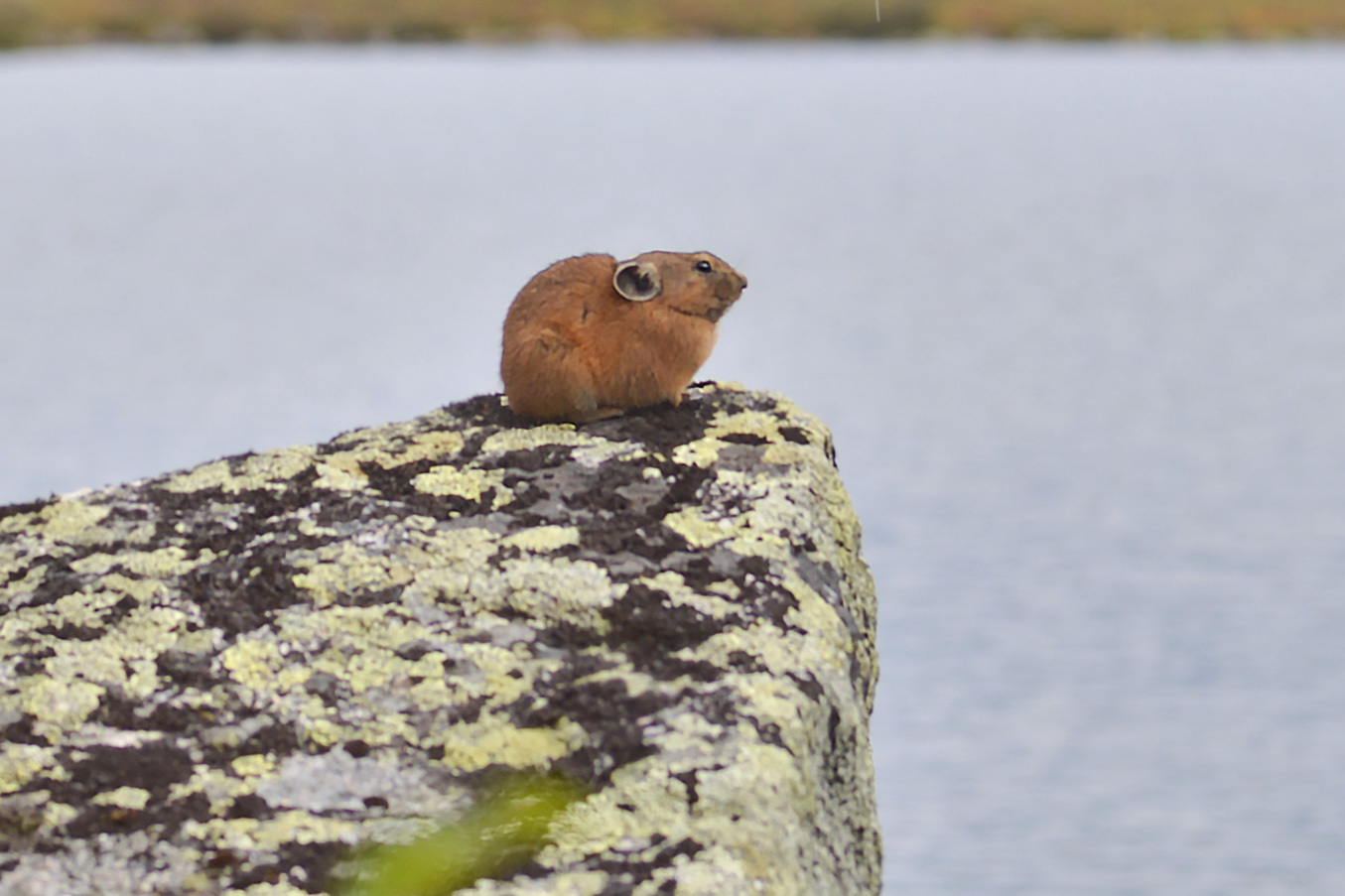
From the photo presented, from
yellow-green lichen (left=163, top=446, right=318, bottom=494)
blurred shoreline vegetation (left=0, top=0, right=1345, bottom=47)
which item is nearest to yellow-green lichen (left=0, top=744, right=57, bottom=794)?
yellow-green lichen (left=163, top=446, right=318, bottom=494)

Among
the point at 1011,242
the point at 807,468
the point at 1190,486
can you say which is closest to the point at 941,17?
the point at 1011,242

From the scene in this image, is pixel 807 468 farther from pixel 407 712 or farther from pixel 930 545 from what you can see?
pixel 930 545

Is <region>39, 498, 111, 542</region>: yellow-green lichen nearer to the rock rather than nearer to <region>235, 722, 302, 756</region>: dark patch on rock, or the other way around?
the rock

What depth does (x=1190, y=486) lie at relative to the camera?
50875 millimetres

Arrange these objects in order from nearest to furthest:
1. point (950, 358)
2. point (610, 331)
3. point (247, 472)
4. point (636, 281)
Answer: point (247, 472)
point (610, 331)
point (636, 281)
point (950, 358)

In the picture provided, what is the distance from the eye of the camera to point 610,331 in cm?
687

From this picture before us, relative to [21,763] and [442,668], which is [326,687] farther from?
[21,763]

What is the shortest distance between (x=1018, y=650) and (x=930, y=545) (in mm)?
4069

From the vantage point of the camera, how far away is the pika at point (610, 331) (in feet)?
21.3

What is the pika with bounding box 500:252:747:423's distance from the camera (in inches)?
255

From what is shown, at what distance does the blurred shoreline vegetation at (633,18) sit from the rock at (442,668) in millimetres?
93659

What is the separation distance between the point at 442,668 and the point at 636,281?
102 inches

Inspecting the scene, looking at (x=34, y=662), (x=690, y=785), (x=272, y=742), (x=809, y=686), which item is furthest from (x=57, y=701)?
(x=809, y=686)

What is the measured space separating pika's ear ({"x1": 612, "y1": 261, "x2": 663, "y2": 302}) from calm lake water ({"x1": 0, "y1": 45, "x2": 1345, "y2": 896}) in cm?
97
